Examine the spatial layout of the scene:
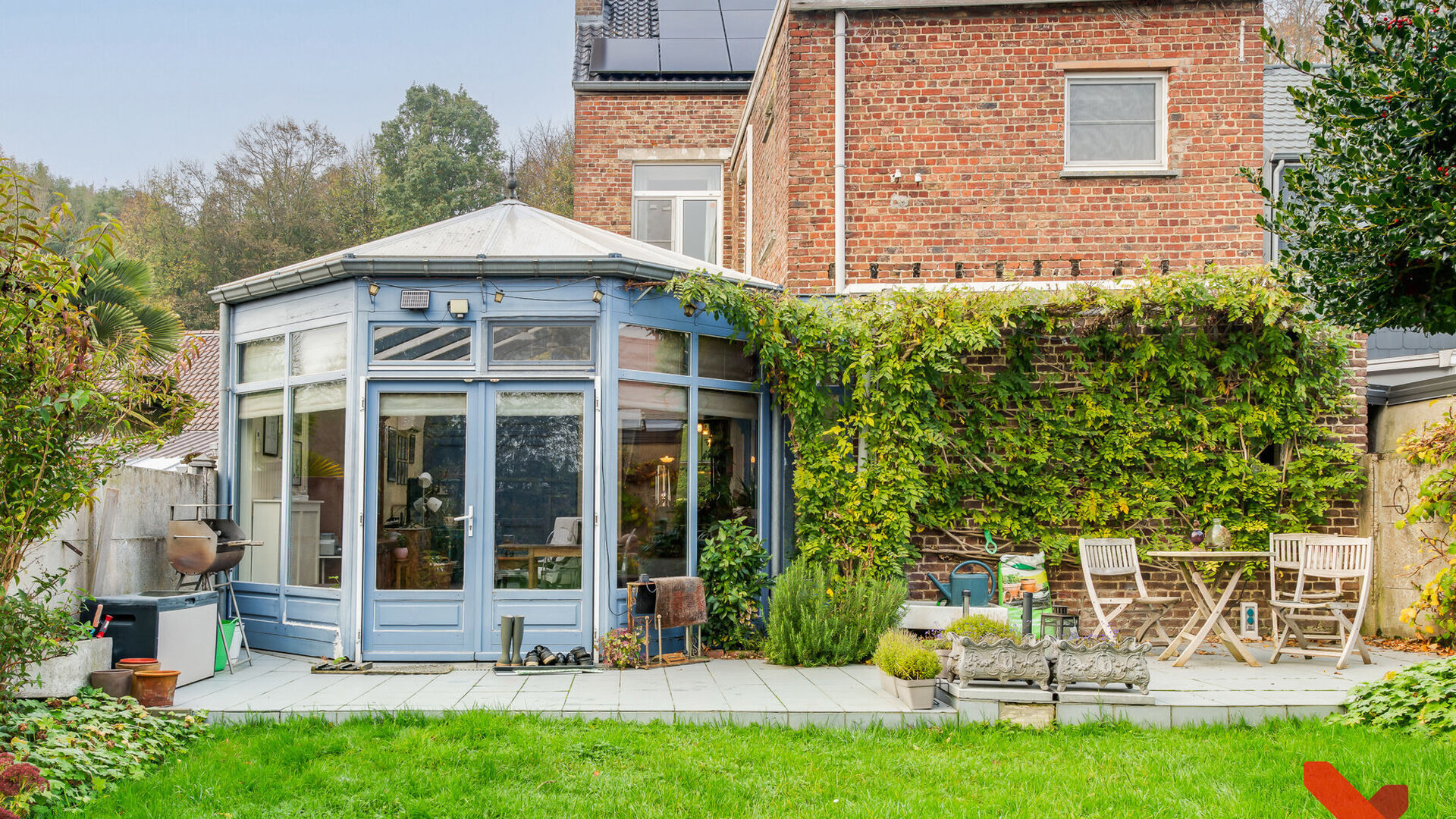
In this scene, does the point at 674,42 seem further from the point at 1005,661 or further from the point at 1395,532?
the point at 1005,661

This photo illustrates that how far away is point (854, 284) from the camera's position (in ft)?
30.1

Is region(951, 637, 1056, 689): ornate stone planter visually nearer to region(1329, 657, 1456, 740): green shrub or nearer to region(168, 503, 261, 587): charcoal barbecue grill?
region(1329, 657, 1456, 740): green shrub

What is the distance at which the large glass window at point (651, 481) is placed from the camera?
7902 mm

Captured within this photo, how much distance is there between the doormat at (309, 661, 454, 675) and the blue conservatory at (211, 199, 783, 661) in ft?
0.36

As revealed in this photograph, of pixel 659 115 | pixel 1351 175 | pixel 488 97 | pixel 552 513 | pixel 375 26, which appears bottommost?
pixel 552 513

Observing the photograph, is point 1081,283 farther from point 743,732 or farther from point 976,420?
point 743,732

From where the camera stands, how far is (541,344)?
7.89 m

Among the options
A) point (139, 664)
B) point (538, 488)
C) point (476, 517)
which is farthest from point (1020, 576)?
point (139, 664)

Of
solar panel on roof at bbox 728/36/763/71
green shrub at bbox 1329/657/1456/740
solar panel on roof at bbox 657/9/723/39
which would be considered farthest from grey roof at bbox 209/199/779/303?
solar panel on roof at bbox 657/9/723/39

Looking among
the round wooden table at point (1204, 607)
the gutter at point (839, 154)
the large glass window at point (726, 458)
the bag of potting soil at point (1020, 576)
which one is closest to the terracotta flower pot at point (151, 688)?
the large glass window at point (726, 458)

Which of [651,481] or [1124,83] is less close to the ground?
[1124,83]

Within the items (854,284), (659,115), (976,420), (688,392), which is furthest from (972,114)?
(659,115)

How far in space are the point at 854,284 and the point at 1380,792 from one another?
8.00 metres

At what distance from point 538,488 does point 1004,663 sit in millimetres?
3609
